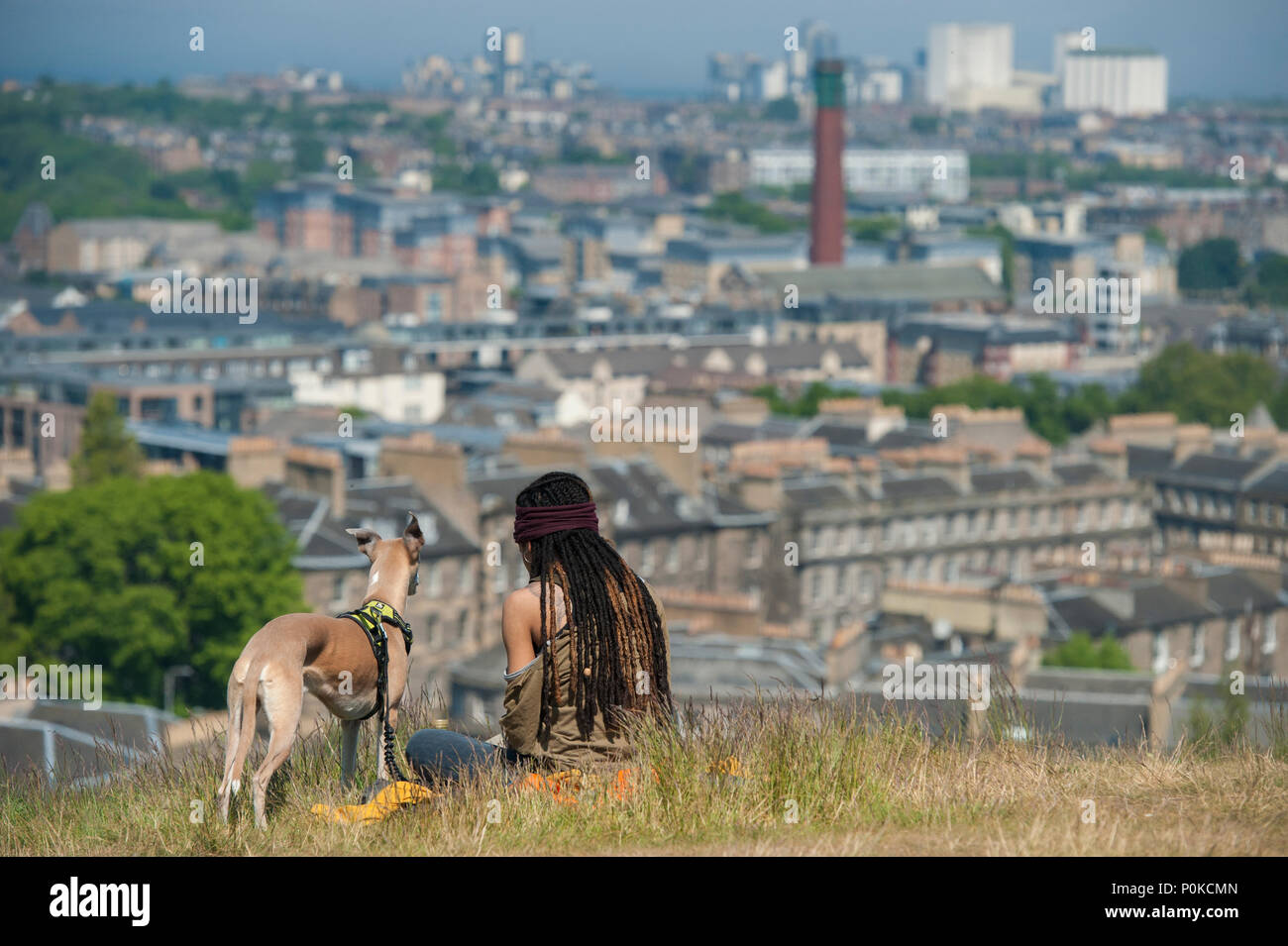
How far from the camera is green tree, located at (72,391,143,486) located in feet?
188

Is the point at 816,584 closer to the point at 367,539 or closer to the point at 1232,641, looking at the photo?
the point at 1232,641

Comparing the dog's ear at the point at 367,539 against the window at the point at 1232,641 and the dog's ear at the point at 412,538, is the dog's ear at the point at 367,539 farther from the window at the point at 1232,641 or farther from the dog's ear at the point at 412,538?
the window at the point at 1232,641

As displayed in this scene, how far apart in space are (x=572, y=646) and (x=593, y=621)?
136 mm

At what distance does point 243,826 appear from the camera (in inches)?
327

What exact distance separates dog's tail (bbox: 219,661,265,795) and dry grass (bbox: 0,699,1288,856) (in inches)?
10.7

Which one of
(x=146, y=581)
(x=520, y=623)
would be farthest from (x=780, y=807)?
(x=146, y=581)

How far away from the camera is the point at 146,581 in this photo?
4231 centimetres

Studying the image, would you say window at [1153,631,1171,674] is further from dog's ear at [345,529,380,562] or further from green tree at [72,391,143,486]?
dog's ear at [345,529,380,562]

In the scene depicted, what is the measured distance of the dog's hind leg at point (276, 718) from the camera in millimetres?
7945

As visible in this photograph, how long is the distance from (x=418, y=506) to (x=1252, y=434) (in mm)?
29929

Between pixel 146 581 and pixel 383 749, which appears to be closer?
pixel 383 749

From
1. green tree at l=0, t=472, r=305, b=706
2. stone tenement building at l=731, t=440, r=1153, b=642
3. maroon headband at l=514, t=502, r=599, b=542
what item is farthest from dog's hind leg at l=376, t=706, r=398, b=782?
stone tenement building at l=731, t=440, r=1153, b=642

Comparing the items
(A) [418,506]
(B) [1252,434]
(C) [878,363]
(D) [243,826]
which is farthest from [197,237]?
(D) [243,826]
